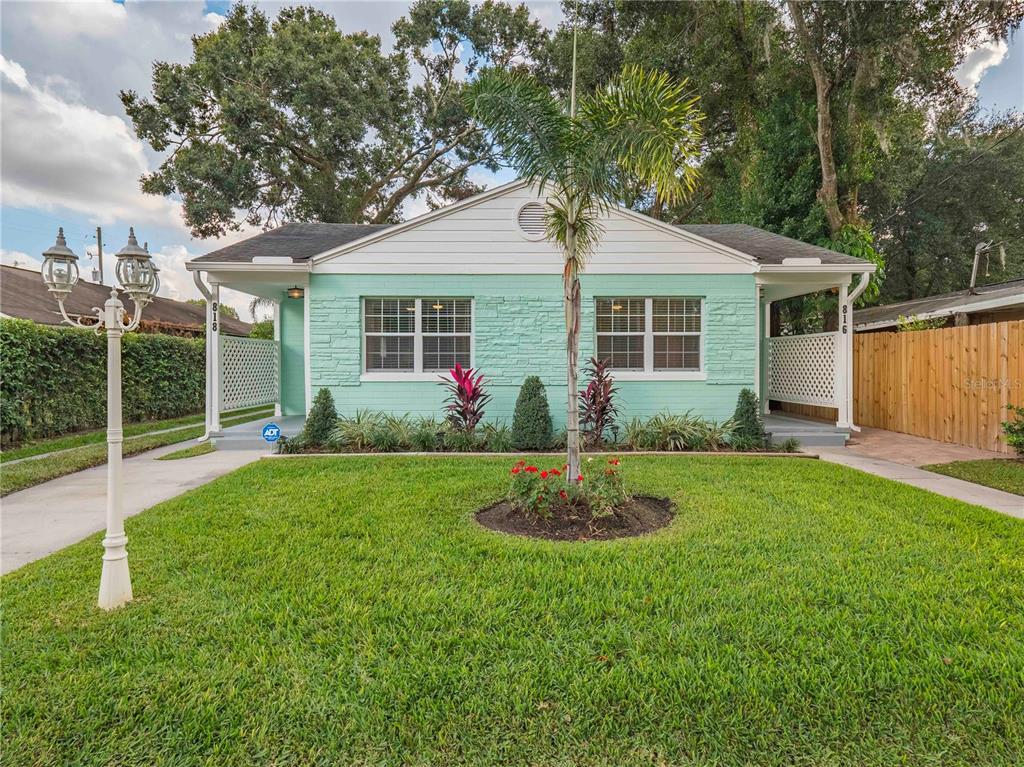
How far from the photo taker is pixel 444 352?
870 cm

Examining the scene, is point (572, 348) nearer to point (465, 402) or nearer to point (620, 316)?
point (465, 402)

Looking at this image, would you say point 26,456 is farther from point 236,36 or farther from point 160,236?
point 236,36

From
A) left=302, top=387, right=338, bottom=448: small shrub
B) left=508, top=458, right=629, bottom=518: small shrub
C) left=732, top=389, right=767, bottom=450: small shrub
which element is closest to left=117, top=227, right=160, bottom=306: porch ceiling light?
left=508, top=458, right=629, bottom=518: small shrub

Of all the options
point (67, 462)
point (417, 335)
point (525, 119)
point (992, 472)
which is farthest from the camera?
point (417, 335)

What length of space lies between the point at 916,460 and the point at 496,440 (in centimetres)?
621

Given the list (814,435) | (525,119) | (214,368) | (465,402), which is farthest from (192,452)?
(814,435)

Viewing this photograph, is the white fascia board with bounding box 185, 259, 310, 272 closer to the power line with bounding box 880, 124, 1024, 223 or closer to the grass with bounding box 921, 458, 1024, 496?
the grass with bounding box 921, 458, 1024, 496

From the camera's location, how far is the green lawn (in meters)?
1.91

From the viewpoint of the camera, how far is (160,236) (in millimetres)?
18219

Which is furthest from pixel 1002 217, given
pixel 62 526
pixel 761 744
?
pixel 62 526

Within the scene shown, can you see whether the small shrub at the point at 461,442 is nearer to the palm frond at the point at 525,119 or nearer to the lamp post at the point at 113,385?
the palm frond at the point at 525,119

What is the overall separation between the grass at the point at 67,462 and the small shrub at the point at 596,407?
616 cm

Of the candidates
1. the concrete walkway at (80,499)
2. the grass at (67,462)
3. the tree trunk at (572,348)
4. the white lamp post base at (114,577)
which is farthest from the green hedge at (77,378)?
the tree trunk at (572,348)

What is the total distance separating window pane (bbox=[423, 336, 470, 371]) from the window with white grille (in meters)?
2.42
